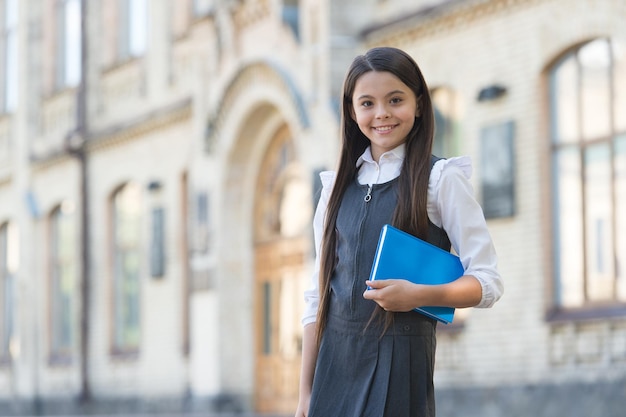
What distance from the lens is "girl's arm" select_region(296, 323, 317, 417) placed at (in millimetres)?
4488

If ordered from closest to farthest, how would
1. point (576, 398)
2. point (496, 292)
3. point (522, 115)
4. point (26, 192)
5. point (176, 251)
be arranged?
point (496, 292) → point (576, 398) → point (522, 115) → point (176, 251) → point (26, 192)

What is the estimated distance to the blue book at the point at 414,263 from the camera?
4152 millimetres

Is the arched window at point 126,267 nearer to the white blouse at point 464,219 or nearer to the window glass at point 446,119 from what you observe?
the window glass at point 446,119

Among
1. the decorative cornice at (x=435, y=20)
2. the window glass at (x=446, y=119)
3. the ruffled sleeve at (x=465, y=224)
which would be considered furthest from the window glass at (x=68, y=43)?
the ruffled sleeve at (x=465, y=224)

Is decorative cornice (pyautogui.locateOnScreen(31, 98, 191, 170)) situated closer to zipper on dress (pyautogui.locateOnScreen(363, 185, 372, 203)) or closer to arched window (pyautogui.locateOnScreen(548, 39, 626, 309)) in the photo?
arched window (pyautogui.locateOnScreen(548, 39, 626, 309))

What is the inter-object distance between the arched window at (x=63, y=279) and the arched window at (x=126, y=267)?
144 centimetres

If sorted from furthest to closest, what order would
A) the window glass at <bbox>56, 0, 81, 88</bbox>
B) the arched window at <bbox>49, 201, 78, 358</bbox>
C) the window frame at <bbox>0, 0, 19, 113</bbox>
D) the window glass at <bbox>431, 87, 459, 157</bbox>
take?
the window frame at <bbox>0, 0, 19, 113</bbox>, the window glass at <bbox>56, 0, 81, 88</bbox>, the arched window at <bbox>49, 201, 78, 358</bbox>, the window glass at <bbox>431, 87, 459, 157</bbox>

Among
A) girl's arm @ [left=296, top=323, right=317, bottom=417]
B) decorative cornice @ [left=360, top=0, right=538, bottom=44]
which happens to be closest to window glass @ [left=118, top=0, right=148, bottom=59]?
decorative cornice @ [left=360, top=0, right=538, bottom=44]

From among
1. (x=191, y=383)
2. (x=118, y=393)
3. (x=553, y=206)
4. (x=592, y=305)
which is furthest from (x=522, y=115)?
(x=118, y=393)

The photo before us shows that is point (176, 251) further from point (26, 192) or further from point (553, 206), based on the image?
point (553, 206)

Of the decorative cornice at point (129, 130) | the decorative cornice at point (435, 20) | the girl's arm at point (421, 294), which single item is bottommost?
the girl's arm at point (421, 294)

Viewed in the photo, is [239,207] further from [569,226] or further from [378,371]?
[378,371]

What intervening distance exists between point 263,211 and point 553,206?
6.92 metres

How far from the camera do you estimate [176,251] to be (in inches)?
920
